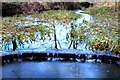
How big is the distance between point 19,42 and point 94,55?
245 centimetres

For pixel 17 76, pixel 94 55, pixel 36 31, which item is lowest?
pixel 17 76

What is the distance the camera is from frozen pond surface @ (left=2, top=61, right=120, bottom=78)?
137 inches

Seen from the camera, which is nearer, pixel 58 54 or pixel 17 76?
pixel 17 76

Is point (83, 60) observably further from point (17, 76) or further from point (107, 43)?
point (17, 76)

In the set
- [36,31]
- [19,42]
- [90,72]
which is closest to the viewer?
[90,72]

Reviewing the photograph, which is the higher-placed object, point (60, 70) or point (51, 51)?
point (51, 51)

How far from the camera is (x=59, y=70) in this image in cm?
371

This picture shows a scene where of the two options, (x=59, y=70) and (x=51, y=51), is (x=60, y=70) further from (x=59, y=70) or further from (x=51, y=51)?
(x=51, y=51)

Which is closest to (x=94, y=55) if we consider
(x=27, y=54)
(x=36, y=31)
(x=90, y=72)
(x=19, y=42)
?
(x=90, y=72)

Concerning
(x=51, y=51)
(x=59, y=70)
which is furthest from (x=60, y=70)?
(x=51, y=51)

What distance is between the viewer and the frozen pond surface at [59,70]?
3482mm

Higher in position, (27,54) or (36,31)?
(36,31)

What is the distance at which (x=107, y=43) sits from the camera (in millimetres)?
4965

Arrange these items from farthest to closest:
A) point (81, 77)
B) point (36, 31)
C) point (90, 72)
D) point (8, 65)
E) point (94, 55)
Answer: point (36, 31), point (94, 55), point (8, 65), point (90, 72), point (81, 77)
